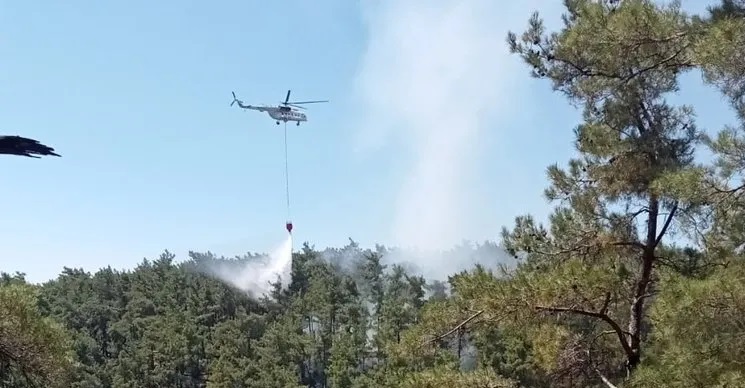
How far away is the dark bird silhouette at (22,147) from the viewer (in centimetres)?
287

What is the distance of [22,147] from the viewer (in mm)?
2918

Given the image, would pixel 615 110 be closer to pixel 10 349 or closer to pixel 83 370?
pixel 10 349

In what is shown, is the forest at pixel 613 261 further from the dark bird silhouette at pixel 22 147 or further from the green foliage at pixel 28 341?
the dark bird silhouette at pixel 22 147

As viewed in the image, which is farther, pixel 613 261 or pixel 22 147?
pixel 613 261

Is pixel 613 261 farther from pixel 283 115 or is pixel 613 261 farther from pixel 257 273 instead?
pixel 257 273

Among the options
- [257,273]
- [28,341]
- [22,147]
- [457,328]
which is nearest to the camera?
[22,147]

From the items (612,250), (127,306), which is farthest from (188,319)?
(612,250)

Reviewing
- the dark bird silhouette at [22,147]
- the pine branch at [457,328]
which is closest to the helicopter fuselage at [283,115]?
the pine branch at [457,328]

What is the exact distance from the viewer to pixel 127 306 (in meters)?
44.6

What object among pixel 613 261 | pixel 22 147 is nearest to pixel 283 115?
pixel 613 261

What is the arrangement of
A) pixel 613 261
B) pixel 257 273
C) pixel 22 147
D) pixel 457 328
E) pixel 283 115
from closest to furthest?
pixel 22 147 → pixel 457 328 → pixel 613 261 → pixel 283 115 → pixel 257 273

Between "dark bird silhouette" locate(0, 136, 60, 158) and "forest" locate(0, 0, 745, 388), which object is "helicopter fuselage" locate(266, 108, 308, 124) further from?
"dark bird silhouette" locate(0, 136, 60, 158)

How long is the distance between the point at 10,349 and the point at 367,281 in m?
38.8

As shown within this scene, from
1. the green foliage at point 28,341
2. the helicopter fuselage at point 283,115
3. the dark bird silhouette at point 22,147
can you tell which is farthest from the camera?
the helicopter fuselage at point 283,115
